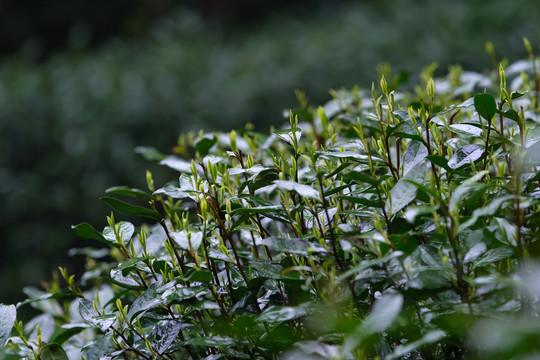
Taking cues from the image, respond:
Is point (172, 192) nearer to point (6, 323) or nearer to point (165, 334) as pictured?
point (165, 334)

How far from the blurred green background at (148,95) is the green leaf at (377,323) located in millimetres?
4596

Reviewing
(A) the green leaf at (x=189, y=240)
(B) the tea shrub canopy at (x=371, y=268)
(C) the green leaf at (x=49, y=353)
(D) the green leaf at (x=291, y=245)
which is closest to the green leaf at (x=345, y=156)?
(B) the tea shrub canopy at (x=371, y=268)

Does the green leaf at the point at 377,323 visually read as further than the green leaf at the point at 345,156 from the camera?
No

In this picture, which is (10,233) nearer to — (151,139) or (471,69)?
(151,139)

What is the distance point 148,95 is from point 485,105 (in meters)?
4.71

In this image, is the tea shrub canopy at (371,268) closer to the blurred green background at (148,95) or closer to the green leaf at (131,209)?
the green leaf at (131,209)

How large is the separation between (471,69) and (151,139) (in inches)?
130

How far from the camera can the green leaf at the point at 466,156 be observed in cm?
120

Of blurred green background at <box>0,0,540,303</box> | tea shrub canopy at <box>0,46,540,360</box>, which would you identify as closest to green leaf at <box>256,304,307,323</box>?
tea shrub canopy at <box>0,46,540,360</box>

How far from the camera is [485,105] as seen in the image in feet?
3.80

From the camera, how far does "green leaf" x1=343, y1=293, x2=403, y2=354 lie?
0.85 m

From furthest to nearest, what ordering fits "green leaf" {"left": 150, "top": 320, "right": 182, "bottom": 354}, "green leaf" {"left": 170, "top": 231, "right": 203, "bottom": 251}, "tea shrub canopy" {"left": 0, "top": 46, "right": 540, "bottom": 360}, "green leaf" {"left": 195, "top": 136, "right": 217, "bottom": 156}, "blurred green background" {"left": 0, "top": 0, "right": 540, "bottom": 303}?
"blurred green background" {"left": 0, "top": 0, "right": 540, "bottom": 303}, "green leaf" {"left": 195, "top": 136, "right": 217, "bottom": 156}, "green leaf" {"left": 150, "top": 320, "right": 182, "bottom": 354}, "green leaf" {"left": 170, "top": 231, "right": 203, "bottom": 251}, "tea shrub canopy" {"left": 0, "top": 46, "right": 540, "bottom": 360}

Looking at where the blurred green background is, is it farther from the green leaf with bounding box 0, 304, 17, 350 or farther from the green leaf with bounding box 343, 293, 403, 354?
the green leaf with bounding box 343, 293, 403, 354

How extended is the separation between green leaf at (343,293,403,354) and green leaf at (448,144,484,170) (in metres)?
0.45
